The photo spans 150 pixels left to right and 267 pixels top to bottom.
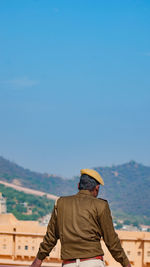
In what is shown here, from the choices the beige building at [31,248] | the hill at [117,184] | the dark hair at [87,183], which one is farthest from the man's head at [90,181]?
the hill at [117,184]

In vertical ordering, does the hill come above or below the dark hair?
above

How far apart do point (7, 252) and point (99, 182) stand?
6.59 m

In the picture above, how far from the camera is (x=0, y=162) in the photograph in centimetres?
15562

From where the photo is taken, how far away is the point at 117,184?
164375 mm

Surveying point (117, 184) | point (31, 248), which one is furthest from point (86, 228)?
point (117, 184)

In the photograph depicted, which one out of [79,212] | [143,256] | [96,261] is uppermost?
[143,256]

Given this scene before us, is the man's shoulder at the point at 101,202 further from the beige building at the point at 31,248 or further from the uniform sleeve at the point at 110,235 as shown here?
the beige building at the point at 31,248

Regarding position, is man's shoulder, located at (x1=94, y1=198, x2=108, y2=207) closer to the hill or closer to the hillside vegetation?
the hillside vegetation

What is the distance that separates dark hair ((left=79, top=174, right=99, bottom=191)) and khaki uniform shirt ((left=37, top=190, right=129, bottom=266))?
0.02m

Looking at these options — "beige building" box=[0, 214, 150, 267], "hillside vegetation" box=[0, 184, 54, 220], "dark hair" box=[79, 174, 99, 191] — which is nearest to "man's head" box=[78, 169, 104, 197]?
"dark hair" box=[79, 174, 99, 191]

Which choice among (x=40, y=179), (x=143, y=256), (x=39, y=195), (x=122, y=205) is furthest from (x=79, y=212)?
(x=40, y=179)

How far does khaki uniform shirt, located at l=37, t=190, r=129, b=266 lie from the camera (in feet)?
10.7

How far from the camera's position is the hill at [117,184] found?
14575 cm

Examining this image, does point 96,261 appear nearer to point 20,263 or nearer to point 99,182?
point 99,182
